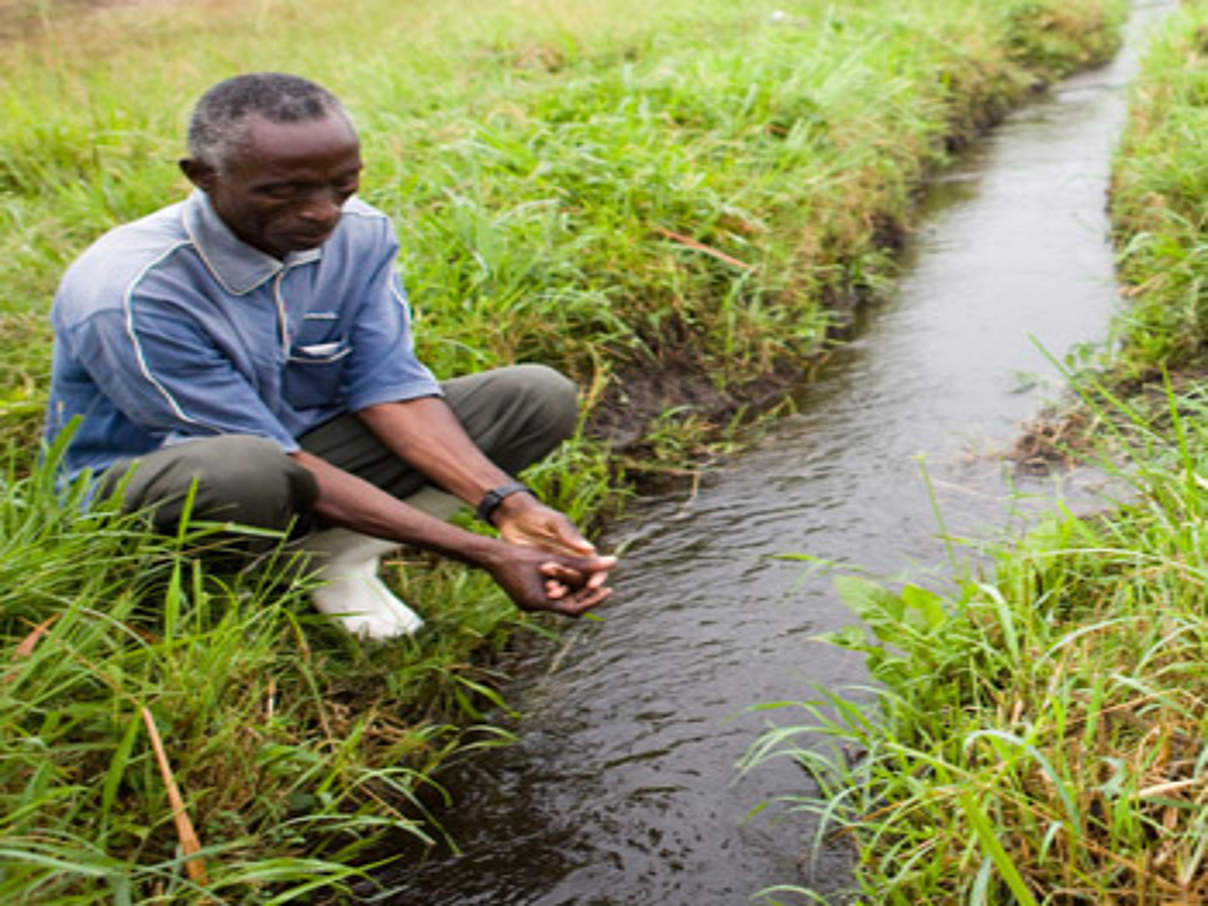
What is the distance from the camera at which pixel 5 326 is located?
145 inches

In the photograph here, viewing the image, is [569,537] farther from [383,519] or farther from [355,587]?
[355,587]

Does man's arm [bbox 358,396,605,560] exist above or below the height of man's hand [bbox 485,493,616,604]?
above

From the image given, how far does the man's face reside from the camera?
8.03 feet

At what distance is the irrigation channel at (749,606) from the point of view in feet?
7.89

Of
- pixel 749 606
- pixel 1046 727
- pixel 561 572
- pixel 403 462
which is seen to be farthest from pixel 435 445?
pixel 1046 727

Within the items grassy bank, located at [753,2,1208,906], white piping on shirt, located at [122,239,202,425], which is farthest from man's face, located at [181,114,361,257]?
grassy bank, located at [753,2,1208,906]

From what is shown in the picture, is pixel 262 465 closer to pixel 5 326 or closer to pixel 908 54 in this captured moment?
pixel 5 326

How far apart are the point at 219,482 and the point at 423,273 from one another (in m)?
1.95

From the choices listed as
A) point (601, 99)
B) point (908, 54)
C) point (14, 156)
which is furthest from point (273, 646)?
A: point (908, 54)

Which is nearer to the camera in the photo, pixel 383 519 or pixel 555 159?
pixel 383 519

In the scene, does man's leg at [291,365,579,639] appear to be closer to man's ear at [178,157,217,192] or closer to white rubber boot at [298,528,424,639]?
white rubber boot at [298,528,424,639]

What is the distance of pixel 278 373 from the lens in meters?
2.73

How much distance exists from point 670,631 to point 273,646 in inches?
39.4

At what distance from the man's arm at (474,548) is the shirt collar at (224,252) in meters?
0.37
